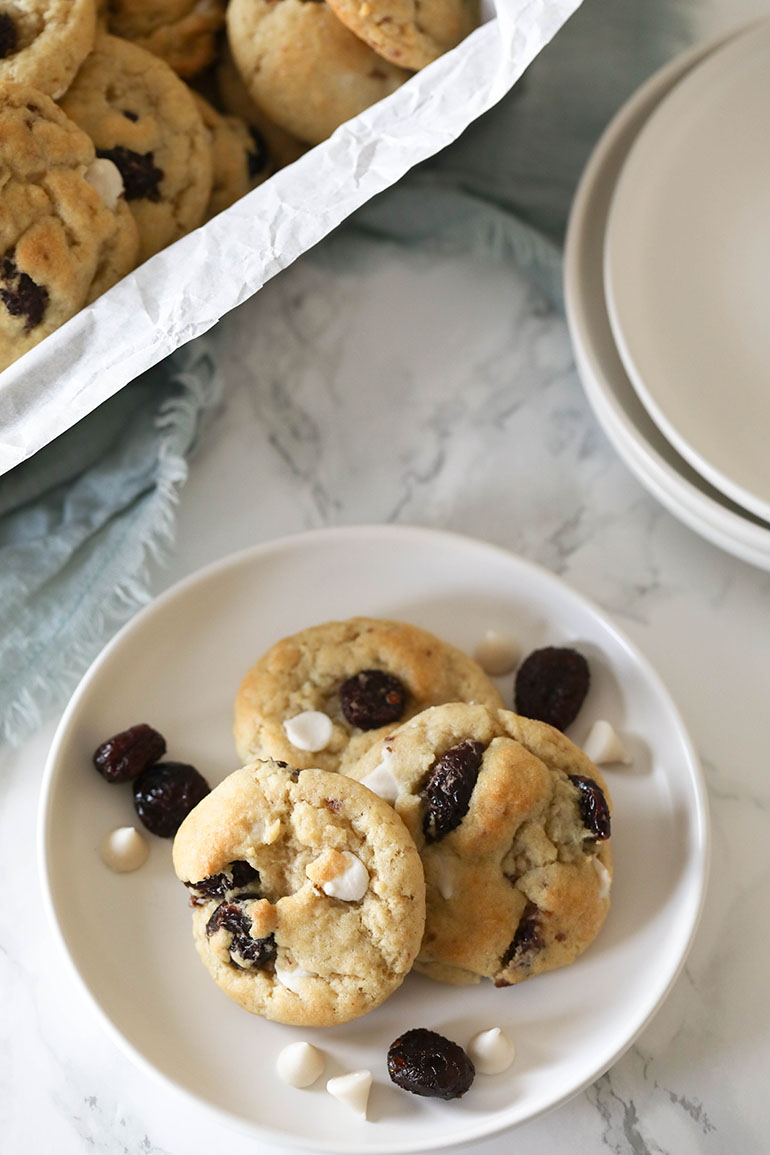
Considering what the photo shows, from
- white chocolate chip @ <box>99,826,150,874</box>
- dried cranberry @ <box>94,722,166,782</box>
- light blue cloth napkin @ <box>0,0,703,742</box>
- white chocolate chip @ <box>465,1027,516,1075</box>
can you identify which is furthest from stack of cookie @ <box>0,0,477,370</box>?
white chocolate chip @ <box>465,1027,516,1075</box>

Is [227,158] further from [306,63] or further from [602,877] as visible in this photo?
[602,877]

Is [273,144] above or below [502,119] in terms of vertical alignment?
above

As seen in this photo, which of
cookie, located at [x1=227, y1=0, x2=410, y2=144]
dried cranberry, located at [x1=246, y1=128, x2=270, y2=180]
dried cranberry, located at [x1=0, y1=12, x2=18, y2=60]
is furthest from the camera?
dried cranberry, located at [x1=246, y1=128, x2=270, y2=180]

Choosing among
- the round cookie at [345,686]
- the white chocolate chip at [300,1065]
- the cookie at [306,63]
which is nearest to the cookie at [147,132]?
the cookie at [306,63]

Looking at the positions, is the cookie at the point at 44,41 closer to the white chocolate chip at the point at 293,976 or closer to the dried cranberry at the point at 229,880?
the dried cranberry at the point at 229,880

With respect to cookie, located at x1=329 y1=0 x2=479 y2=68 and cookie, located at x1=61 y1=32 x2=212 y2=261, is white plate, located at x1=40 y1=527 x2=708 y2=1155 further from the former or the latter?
cookie, located at x1=329 y1=0 x2=479 y2=68

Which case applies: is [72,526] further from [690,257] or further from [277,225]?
[690,257]

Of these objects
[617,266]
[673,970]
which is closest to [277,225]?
[617,266]
